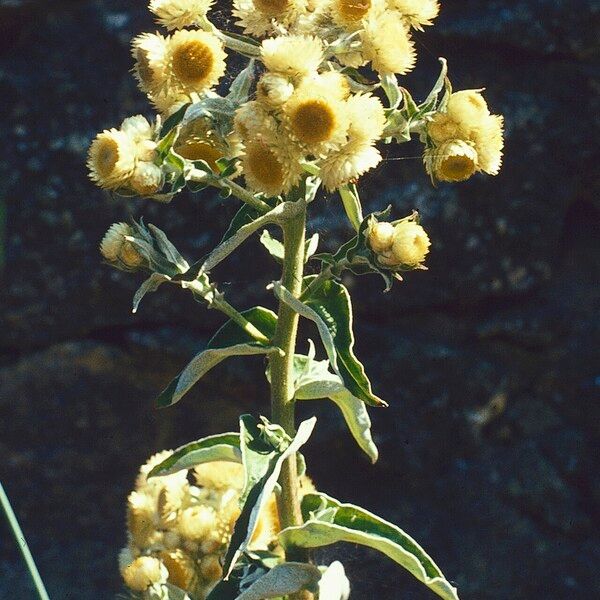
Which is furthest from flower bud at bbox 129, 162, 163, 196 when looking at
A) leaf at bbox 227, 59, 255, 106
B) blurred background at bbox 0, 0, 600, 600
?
blurred background at bbox 0, 0, 600, 600

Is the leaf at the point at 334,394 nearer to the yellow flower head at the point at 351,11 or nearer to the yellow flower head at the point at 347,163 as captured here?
the yellow flower head at the point at 347,163

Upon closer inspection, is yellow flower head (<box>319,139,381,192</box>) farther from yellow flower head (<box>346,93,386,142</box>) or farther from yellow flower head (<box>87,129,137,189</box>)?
yellow flower head (<box>87,129,137,189</box>)

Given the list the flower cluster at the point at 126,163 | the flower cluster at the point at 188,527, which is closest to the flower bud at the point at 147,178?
the flower cluster at the point at 126,163

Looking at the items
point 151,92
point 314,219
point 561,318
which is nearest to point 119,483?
point 314,219

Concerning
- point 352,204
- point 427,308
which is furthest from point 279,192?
point 427,308

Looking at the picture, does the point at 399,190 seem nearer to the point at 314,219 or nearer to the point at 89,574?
the point at 314,219
